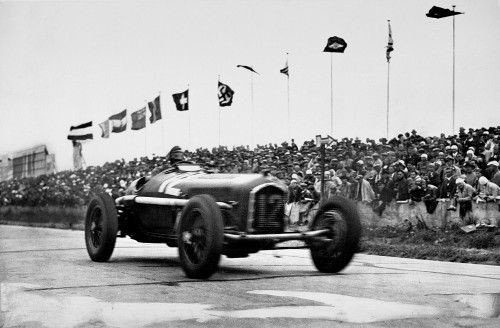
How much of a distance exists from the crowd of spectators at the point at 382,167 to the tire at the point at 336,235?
81.4 inches

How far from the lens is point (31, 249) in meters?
12.8

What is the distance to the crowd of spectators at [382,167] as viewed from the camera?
46.4 feet

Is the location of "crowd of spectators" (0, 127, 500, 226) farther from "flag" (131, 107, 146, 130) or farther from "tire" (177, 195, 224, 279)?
"flag" (131, 107, 146, 130)

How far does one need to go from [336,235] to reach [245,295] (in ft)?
7.97

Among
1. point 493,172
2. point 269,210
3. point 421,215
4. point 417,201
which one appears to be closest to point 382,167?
point 417,201

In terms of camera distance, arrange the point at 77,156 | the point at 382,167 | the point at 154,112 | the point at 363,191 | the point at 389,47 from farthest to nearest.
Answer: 1. the point at 154,112
2. the point at 77,156
3. the point at 382,167
4. the point at 363,191
5. the point at 389,47

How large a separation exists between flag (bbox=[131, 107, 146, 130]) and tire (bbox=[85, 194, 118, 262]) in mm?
16432

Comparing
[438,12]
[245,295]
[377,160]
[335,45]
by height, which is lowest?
[245,295]

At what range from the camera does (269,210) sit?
9352 millimetres

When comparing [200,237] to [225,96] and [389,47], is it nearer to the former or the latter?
[389,47]

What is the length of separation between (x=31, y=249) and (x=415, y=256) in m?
6.34

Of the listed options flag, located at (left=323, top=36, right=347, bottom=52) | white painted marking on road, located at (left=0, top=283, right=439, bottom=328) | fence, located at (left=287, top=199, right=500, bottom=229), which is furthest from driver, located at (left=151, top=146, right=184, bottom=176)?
fence, located at (left=287, top=199, right=500, bottom=229)

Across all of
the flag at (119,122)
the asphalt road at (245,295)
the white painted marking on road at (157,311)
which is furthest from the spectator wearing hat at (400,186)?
the flag at (119,122)

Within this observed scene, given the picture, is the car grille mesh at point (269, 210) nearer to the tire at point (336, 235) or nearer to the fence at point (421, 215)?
the tire at point (336, 235)
